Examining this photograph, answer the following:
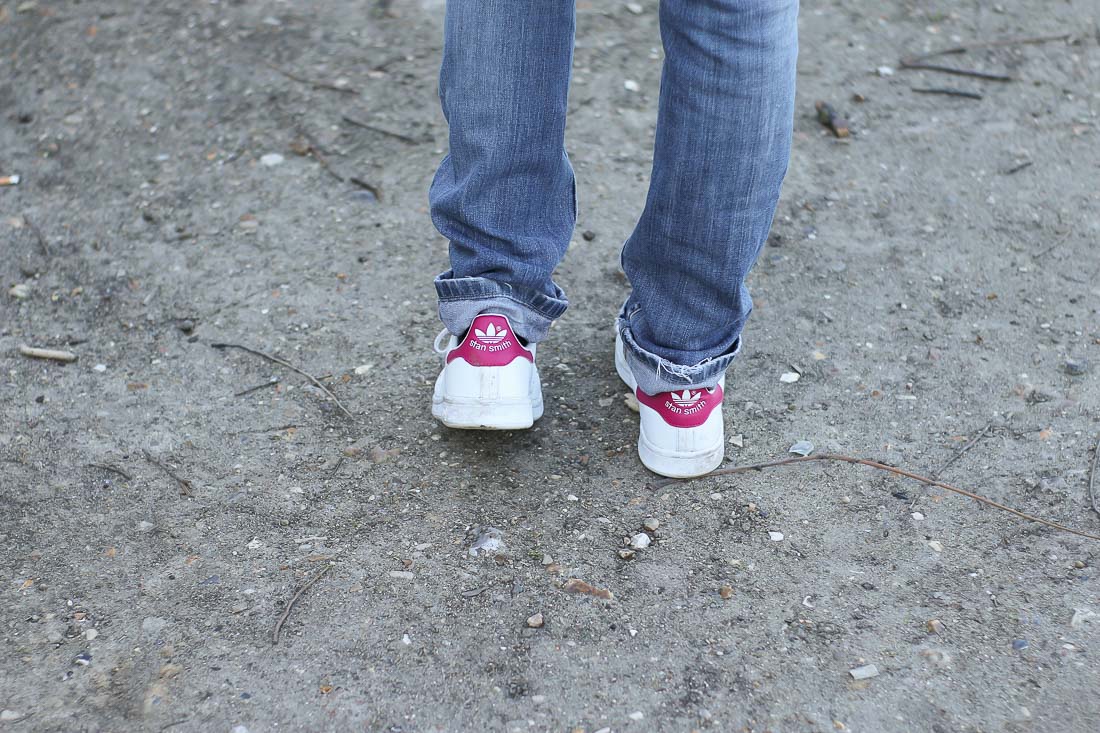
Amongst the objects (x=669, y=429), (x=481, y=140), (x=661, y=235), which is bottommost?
(x=669, y=429)

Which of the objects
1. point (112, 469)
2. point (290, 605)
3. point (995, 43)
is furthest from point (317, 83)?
point (995, 43)

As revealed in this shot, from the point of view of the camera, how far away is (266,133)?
2607 millimetres

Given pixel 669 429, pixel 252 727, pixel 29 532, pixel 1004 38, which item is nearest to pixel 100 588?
pixel 29 532

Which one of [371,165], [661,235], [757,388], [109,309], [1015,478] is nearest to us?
[661,235]

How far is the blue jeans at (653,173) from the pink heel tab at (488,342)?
2 centimetres

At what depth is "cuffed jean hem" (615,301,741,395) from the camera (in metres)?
1.57

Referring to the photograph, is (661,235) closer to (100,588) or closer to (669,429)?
(669,429)

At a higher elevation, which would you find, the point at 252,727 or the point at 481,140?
the point at 481,140

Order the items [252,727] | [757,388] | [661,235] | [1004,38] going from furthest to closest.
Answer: [1004,38] → [757,388] → [661,235] → [252,727]

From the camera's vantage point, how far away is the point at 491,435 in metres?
1.75

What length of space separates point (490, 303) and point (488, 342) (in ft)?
0.20

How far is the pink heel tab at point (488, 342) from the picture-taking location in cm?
158

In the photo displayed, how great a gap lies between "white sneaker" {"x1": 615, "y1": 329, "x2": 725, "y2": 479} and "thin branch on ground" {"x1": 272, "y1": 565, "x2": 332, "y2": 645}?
55 centimetres

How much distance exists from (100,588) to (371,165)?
4.42ft
